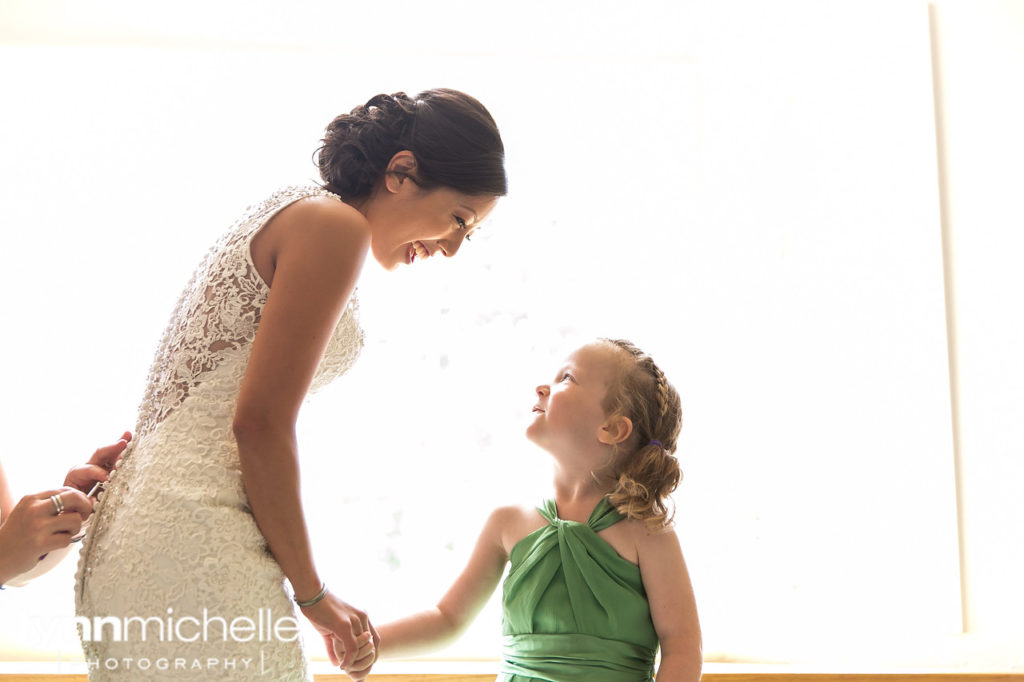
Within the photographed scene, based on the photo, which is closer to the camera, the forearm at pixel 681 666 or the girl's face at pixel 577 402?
the forearm at pixel 681 666

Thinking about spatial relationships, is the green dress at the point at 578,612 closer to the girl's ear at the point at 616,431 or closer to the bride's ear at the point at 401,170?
the girl's ear at the point at 616,431

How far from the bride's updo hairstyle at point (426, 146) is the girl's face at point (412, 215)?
0.02 m

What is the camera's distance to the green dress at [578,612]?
1.55 m

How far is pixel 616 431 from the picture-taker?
1.67 meters

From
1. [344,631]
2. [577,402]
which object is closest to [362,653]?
[344,631]

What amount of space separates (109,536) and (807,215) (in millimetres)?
2113

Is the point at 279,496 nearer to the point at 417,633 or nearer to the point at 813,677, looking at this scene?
the point at 417,633

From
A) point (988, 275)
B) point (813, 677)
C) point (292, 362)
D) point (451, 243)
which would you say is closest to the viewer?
point (292, 362)

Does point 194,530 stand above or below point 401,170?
below

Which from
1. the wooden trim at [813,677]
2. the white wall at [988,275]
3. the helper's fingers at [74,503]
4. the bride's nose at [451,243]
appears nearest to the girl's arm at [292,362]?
the helper's fingers at [74,503]

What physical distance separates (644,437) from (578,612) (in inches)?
14.4

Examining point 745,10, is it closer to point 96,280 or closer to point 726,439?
point 726,439

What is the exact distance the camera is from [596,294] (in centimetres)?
262

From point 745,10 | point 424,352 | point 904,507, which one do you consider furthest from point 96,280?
point 904,507
